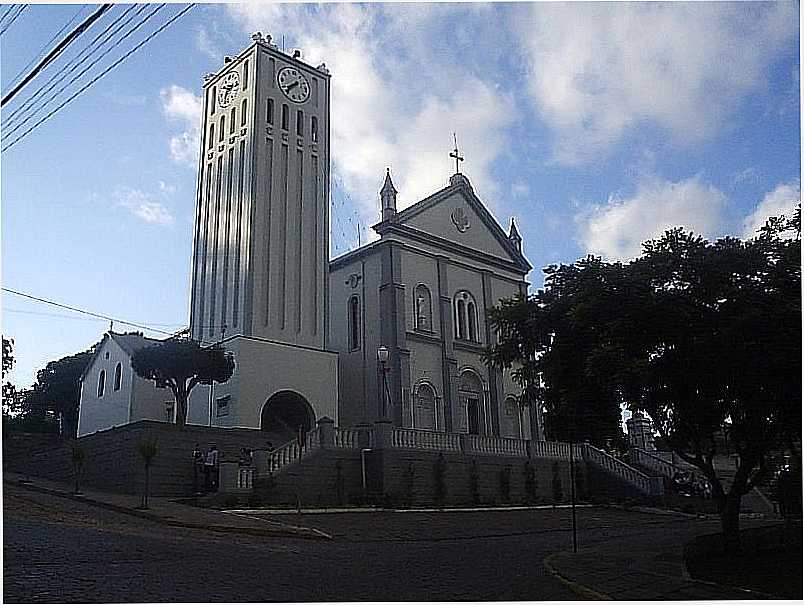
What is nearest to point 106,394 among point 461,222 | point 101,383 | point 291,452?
point 101,383

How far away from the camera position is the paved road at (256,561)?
6.82 m

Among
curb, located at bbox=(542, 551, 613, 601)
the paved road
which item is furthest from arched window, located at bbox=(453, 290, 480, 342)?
curb, located at bbox=(542, 551, 613, 601)

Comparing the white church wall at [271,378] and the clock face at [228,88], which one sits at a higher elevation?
the clock face at [228,88]

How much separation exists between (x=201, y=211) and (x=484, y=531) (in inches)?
715

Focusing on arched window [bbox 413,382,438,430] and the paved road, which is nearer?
the paved road

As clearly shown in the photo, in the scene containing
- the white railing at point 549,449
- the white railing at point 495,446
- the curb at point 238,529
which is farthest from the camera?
the white railing at point 549,449

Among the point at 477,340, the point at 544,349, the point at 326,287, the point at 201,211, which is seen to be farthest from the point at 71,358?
the point at 544,349

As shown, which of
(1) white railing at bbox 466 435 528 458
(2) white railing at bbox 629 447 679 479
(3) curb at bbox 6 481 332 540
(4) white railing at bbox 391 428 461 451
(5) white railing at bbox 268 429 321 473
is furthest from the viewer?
(2) white railing at bbox 629 447 679 479

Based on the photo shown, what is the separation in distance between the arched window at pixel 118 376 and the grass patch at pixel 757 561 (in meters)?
20.8

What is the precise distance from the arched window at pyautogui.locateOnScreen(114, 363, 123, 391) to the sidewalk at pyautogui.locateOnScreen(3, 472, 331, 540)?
33.6ft

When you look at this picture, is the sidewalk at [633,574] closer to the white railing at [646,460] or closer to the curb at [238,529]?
the curb at [238,529]

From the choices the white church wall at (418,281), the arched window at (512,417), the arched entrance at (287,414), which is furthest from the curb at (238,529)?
the arched window at (512,417)

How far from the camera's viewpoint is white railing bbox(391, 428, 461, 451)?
19.9 metres

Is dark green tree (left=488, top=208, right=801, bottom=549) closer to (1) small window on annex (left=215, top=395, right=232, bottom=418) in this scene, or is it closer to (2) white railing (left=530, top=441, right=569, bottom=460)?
(2) white railing (left=530, top=441, right=569, bottom=460)
